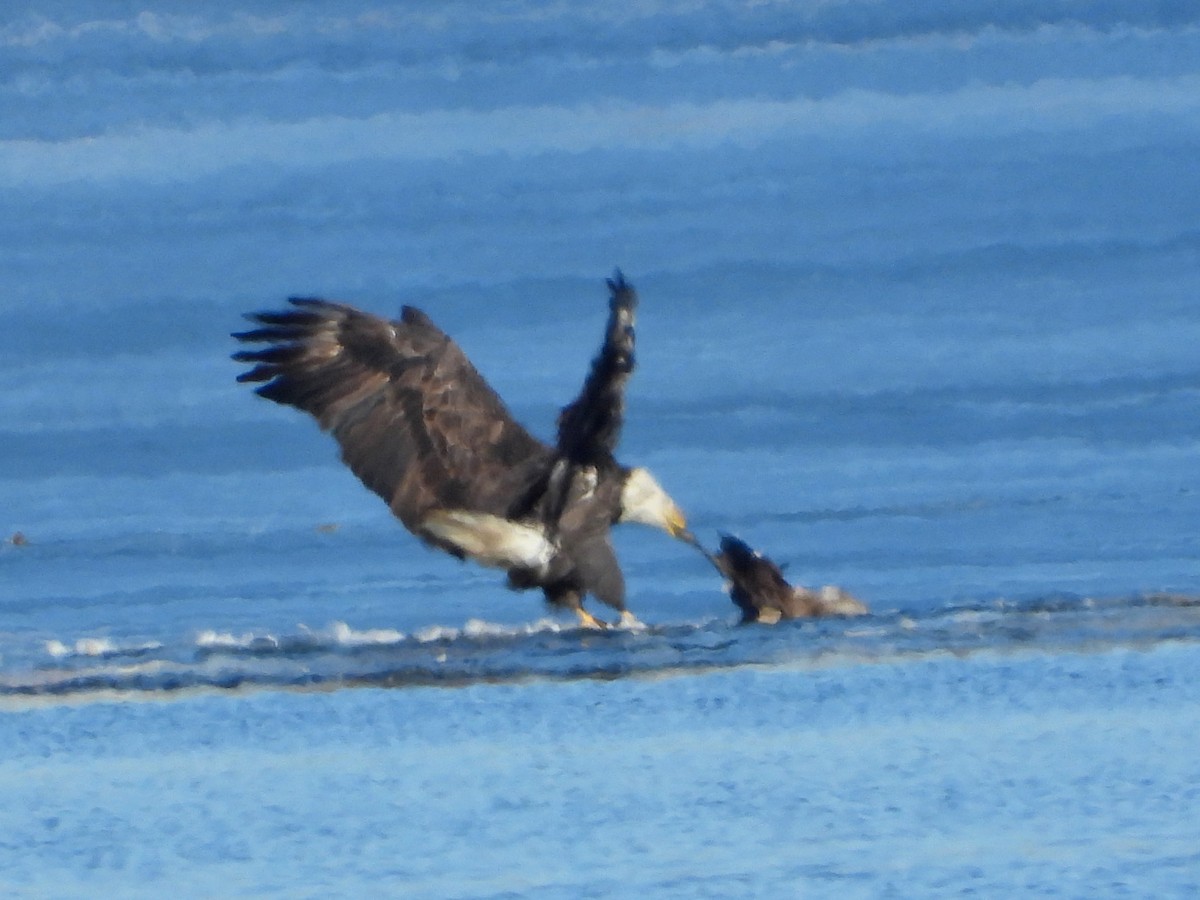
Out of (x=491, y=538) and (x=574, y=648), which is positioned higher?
(x=491, y=538)

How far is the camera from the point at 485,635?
10.3 meters

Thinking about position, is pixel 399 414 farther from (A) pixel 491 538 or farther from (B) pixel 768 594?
(B) pixel 768 594

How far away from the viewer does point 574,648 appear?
32.6 feet

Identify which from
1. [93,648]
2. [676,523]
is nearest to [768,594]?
[676,523]

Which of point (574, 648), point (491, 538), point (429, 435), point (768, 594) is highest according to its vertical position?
point (429, 435)

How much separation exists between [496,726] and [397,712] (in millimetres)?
445

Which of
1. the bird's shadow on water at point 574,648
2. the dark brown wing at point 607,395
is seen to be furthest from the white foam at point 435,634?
the dark brown wing at point 607,395

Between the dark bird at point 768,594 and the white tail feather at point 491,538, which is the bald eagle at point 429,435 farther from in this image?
the dark bird at point 768,594

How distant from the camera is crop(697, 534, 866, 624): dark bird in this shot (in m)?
10.6

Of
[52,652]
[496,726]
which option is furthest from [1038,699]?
[52,652]

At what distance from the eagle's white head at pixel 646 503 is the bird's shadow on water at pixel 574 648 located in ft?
1.48

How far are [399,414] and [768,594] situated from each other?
182 cm

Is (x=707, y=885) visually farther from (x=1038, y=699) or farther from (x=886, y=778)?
(x=1038, y=699)

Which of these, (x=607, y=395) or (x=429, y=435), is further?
(x=429, y=435)
